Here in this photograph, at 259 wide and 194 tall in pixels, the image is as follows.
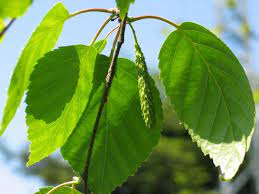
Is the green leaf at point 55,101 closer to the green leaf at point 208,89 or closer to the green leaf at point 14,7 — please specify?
the green leaf at point 208,89

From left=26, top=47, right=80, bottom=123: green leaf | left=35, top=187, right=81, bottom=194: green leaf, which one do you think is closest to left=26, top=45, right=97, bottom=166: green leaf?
left=26, top=47, right=80, bottom=123: green leaf

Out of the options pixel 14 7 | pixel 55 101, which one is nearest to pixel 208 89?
pixel 55 101

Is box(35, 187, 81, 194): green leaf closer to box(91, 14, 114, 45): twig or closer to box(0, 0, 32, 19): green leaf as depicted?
box(91, 14, 114, 45): twig

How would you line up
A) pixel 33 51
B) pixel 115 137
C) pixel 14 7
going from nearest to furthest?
pixel 14 7
pixel 33 51
pixel 115 137

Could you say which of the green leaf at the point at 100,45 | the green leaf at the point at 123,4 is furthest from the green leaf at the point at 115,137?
the green leaf at the point at 123,4

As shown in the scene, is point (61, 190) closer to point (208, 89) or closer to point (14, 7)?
point (208, 89)

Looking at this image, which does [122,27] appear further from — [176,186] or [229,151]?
[176,186]
